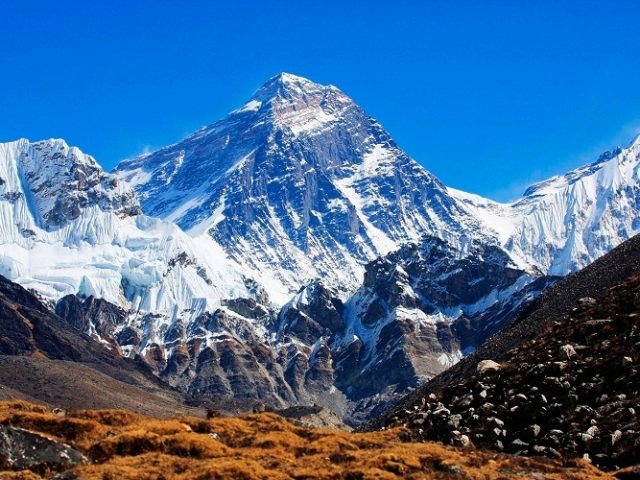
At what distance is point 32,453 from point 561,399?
72.9ft

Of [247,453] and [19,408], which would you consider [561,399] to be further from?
[19,408]

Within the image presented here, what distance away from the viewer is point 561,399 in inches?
1658

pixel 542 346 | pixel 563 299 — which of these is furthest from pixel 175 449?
pixel 563 299

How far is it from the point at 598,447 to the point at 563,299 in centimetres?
5605

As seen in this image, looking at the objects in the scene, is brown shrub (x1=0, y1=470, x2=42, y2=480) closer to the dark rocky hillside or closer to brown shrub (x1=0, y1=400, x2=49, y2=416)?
brown shrub (x1=0, y1=400, x2=49, y2=416)

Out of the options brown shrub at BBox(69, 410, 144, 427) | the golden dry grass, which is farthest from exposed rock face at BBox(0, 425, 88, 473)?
brown shrub at BBox(69, 410, 144, 427)

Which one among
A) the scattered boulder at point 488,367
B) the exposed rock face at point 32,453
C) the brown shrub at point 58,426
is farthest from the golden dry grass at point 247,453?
the scattered boulder at point 488,367

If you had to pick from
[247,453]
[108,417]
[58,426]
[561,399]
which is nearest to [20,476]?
[58,426]

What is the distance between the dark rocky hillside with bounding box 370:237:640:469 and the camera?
38188 mm

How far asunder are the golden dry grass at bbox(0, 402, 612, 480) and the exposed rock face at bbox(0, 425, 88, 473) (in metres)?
1.00

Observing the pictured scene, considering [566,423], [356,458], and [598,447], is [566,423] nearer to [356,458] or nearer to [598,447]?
[598,447]

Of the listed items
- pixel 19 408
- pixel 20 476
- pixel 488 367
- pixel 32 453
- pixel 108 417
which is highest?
pixel 488 367

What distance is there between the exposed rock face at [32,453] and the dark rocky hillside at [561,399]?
15825 millimetres

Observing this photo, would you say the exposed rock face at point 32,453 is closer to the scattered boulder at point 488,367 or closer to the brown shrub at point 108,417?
the brown shrub at point 108,417
